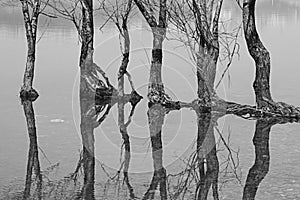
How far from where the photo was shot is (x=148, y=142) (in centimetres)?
1099

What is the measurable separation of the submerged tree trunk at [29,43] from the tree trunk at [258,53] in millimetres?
5054

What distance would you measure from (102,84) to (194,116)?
127 inches

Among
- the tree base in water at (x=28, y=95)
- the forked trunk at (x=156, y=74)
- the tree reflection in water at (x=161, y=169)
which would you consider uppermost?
the forked trunk at (x=156, y=74)

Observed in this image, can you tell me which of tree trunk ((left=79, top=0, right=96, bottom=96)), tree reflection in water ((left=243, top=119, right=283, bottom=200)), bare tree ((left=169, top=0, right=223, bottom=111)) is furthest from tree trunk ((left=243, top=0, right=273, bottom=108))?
tree trunk ((left=79, top=0, right=96, bottom=96))

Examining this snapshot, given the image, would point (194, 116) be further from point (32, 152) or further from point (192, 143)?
point (32, 152)

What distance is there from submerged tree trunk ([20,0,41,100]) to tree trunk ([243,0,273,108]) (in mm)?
5054

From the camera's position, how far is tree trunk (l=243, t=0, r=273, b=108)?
12.5 meters

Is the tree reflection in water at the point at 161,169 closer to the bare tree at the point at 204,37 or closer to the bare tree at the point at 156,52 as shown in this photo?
the bare tree at the point at 204,37

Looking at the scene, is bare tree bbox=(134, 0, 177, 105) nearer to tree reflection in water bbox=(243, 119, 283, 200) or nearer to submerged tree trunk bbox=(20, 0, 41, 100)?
submerged tree trunk bbox=(20, 0, 41, 100)

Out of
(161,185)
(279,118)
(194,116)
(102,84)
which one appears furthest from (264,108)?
(161,185)

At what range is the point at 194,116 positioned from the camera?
13.3 meters

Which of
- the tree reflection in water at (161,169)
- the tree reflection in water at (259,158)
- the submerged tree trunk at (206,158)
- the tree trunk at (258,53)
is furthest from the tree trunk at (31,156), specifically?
the tree trunk at (258,53)

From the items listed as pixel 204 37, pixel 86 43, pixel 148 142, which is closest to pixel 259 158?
pixel 148 142

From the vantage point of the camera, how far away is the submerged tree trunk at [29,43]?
1479 centimetres
